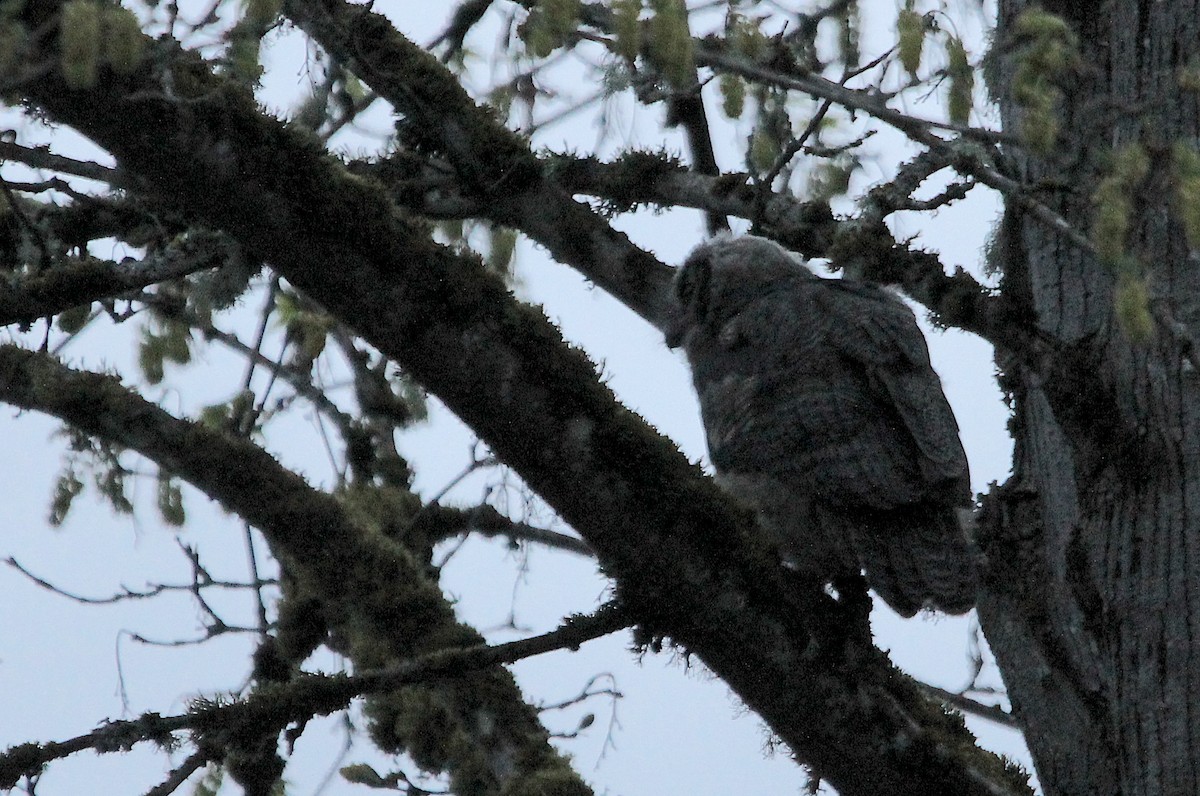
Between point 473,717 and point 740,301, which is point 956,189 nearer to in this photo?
point 740,301

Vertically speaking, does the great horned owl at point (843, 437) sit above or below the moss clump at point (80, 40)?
above

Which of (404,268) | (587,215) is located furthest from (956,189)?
(404,268)

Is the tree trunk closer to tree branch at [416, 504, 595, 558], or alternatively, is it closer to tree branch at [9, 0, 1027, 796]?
tree branch at [9, 0, 1027, 796]

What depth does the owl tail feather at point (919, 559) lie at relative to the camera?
10.5 ft

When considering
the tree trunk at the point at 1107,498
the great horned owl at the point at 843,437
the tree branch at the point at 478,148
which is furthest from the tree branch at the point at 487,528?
the tree trunk at the point at 1107,498

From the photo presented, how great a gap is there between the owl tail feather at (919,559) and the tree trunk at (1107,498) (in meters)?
0.08

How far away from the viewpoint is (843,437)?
3.52 metres

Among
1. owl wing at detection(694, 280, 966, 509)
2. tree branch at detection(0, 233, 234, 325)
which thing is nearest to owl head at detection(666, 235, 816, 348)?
owl wing at detection(694, 280, 966, 509)

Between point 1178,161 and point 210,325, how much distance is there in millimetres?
3413

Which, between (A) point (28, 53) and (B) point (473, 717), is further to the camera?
(B) point (473, 717)

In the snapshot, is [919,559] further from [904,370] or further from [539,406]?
[539,406]

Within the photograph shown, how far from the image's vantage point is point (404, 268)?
252cm

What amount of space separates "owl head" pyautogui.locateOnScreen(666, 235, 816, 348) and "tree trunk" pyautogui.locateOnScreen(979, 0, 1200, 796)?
122 centimetres

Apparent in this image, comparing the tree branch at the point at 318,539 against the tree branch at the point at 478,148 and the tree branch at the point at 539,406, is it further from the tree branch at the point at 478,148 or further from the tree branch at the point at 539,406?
the tree branch at the point at 539,406
